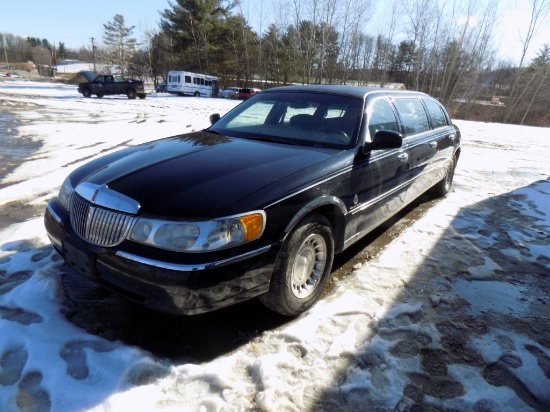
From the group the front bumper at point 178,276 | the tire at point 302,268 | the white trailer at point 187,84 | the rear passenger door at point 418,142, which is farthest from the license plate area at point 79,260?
the white trailer at point 187,84

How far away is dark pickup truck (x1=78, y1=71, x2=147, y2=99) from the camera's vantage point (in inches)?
1065

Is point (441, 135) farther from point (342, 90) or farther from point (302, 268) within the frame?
point (302, 268)

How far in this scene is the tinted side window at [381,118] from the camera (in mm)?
3350

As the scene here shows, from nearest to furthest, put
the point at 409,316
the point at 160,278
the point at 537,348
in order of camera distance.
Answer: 1. the point at 160,278
2. the point at 537,348
3. the point at 409,316

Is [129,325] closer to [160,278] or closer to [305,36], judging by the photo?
[160,278]

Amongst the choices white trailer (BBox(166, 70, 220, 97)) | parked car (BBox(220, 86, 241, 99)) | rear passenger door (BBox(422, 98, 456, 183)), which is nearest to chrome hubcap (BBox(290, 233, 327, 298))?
rear passenger door (BBox(422, 98, 456, 183))

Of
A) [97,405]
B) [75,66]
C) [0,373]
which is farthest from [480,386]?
[75,66]

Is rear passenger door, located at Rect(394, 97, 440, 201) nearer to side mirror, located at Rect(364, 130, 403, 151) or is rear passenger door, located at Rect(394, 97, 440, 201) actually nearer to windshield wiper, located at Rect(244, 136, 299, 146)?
side mirror, located at Rect(364, 130, 403, 151)

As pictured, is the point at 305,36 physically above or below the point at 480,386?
above

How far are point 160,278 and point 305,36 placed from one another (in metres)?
38.7

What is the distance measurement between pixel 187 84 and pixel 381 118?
112 feet

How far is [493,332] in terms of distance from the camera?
2.60 m

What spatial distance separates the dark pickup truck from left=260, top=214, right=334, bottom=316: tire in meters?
27.9

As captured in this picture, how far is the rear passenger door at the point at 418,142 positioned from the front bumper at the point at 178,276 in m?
2.52
